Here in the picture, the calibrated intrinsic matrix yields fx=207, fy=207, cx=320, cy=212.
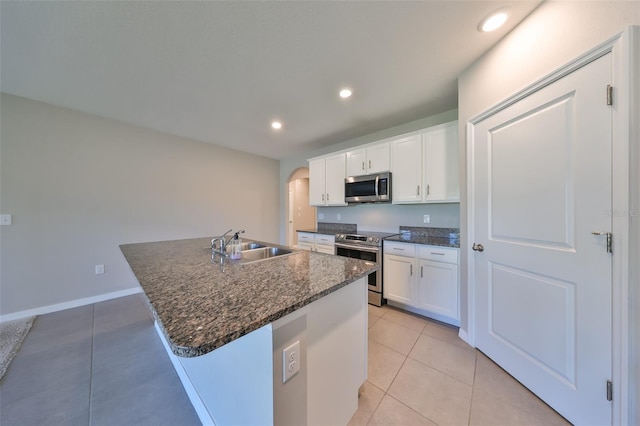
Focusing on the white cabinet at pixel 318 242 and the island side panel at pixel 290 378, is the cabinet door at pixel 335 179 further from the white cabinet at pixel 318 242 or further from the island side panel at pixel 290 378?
the island side panel at pixel 290 378

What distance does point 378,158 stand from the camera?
292cm

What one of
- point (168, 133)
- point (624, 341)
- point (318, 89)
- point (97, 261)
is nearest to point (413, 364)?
point (624, 341)

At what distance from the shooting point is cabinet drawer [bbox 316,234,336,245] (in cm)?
312

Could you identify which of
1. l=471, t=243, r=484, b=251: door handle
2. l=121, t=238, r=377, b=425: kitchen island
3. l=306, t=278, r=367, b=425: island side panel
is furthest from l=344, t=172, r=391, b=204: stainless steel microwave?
l=306, t=278, r=367, b=425: island side panel

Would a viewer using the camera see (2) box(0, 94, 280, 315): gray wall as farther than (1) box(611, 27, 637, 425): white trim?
Yes

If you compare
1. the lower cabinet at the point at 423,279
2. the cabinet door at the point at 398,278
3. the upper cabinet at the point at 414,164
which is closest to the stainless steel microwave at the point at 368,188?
the upper cabinet at the point at 414,164

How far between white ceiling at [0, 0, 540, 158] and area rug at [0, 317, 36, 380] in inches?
98.0

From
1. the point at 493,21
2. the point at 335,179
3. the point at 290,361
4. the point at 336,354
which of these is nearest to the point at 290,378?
the point at 290,361

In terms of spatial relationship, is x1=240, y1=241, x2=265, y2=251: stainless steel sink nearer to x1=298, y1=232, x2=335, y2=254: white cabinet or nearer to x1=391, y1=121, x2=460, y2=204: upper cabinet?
x1=298, y1=232, x2=335, y2=254: white cabinet

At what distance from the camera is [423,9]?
1322mm

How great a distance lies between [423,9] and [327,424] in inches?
96.1

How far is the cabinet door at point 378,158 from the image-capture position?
2846 millimetres

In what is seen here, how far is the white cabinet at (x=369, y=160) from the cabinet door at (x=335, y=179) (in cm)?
15

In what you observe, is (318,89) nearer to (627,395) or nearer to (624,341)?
(624,341)
